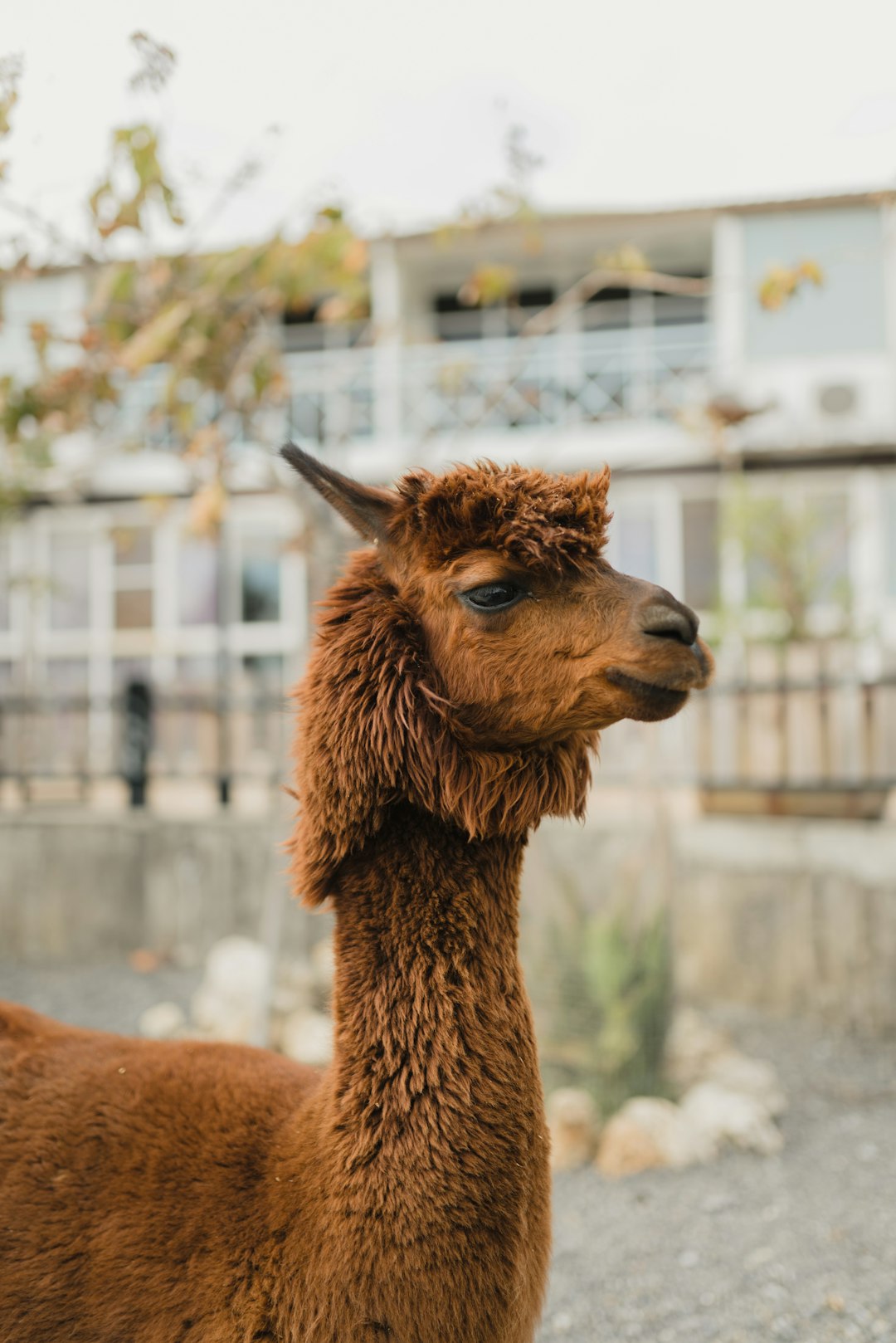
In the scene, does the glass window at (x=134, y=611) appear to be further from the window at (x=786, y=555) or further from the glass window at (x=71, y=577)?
the window at (x=786, y=555)

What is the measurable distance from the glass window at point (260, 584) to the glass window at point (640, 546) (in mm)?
5853

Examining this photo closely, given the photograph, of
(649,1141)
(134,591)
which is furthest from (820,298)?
(649,1141)

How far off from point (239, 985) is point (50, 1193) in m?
4.60

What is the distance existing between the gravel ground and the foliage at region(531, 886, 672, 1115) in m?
0.45

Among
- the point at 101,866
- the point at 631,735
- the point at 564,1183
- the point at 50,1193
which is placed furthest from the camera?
the point at 101,866

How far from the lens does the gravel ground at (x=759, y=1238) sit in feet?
10.9

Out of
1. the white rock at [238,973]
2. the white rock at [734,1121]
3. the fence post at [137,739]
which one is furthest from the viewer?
the fence post at [137,739]

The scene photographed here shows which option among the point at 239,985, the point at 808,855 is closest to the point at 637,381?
the point at 808,855

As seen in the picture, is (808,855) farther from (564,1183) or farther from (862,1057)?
(564,1183)

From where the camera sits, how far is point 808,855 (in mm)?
6363

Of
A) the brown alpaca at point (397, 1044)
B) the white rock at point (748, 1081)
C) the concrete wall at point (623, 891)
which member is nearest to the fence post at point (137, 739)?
the concrete wall at point (623, 891)

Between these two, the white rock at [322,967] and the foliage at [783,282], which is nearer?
the foliage at [783,282]

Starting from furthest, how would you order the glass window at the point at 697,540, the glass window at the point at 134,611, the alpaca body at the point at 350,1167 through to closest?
the glass window at the point at 134,611
the glass window at the point at 697,540
the alpaca body at the point at 350,1167

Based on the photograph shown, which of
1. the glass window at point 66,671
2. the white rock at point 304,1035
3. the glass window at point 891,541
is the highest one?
the glass window at point 891,541
